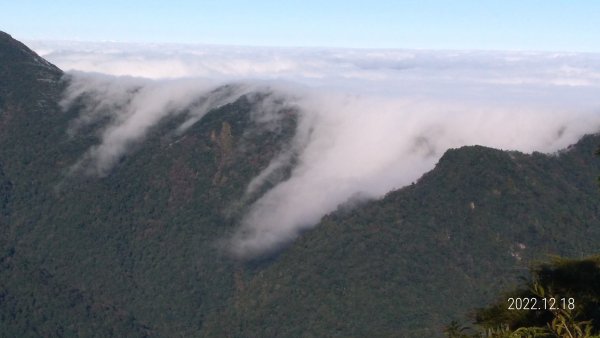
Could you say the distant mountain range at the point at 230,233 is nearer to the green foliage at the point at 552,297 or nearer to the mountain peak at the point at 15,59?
the mountain peak at the point at 15,59

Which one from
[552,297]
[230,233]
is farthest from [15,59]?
[552,297]

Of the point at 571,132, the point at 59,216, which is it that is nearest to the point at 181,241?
the point at 59,216

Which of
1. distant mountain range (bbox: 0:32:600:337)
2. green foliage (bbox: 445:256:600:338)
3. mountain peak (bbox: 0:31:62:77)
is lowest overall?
distant mountain range (bbox: 0:32:600:337)

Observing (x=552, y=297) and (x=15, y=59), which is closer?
(x=552, y=297)

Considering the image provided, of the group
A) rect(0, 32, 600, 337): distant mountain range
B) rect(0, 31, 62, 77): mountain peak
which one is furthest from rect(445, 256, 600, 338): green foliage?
rect(0, 31, 62, 77): mountain peak

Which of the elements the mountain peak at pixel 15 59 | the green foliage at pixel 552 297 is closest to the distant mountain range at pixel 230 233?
the mountain peak at pixel 15 59

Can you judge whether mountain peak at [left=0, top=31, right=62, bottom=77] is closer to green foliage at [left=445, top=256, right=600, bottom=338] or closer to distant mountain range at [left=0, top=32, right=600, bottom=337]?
distant mountain range at [left=0, top=32, right=600, bottom=337]

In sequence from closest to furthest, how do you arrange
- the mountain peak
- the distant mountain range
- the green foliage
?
the green foliage
the distant mountain range
the mountain peak

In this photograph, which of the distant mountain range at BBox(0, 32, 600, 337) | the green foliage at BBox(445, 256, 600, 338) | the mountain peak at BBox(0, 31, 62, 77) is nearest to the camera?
the green foliage at BBox(445, 256, 600, 338)

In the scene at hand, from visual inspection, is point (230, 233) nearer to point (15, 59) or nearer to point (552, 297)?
point (15, 59)
